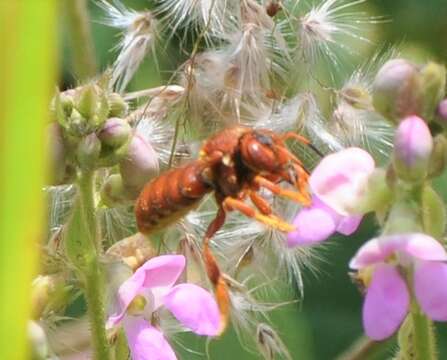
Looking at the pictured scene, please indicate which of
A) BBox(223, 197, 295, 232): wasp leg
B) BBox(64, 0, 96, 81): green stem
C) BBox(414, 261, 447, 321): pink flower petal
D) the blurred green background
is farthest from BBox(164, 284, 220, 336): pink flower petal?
the blurred green background

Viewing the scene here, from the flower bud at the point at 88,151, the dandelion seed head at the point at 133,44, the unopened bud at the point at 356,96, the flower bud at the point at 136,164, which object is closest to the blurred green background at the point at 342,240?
the dandelion seed head at the point at 133,44

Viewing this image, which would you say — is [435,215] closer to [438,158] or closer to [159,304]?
[438,158]

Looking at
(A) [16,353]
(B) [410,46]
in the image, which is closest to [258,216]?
(A) [16,353]

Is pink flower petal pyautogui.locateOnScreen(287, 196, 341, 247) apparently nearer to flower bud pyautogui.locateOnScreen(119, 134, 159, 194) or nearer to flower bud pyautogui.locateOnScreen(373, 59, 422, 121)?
flower bud pyautogui.locateOnScreen(373, 59, 422, 121)

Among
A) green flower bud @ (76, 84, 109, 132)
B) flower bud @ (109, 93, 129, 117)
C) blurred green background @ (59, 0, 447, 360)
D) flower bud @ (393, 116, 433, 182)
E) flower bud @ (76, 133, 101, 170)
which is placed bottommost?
blurred green background @ (59, 0, 447, 360)

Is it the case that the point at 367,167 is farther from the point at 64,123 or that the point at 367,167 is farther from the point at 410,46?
the point at 410,46

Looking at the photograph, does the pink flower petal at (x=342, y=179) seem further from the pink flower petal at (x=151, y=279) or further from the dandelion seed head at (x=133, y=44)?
the dandelion seed head at (x=133, y=44)

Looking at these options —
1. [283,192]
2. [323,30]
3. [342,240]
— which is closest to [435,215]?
[283,192]
